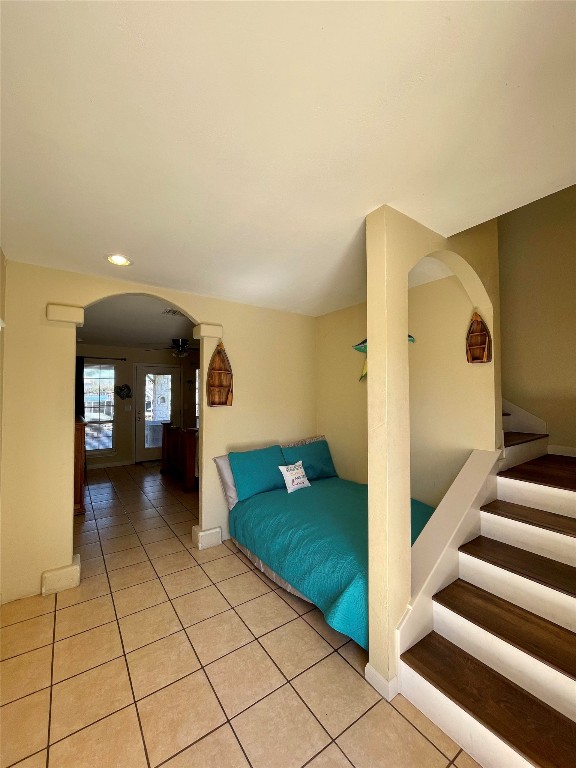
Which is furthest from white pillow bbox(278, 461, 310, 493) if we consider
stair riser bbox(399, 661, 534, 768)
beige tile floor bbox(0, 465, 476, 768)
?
stair riser bbox(399, 661, 534, 768)

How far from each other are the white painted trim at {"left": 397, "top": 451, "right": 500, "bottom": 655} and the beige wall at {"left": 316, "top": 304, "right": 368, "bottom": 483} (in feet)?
4.01

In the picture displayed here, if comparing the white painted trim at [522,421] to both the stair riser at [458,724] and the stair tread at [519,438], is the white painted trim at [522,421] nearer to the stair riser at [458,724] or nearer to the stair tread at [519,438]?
the stair tread at [519,438]

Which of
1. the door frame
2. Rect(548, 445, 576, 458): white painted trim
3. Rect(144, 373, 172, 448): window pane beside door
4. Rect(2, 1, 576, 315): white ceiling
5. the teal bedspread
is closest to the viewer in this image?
Rect(2, 1, 576, 315): white ceiling

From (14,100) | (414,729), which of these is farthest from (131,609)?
(14,100)

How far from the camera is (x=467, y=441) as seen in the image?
7.67 feet

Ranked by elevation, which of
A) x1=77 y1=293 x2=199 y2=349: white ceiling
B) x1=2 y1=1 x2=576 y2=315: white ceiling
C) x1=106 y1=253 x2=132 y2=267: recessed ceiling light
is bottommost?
x1=2 y1=1 x2=576 y2=315: white ceiling

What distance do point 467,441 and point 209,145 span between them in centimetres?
249

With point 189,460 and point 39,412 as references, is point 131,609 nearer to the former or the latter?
point 39,412

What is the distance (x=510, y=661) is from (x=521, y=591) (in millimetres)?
325

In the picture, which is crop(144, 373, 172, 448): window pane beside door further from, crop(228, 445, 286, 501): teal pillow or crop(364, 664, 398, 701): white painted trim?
crop(364, 664, 398, 701): white painted trim

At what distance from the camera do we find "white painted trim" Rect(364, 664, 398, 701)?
143 centimetres

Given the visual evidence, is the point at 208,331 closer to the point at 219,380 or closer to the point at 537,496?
the point at 219,380

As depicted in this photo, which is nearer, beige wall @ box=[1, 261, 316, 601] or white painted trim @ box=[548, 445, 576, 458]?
beige wall @ box=[1, 261, 316, 601]

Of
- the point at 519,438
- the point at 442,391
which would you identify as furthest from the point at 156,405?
the point at 519,438
